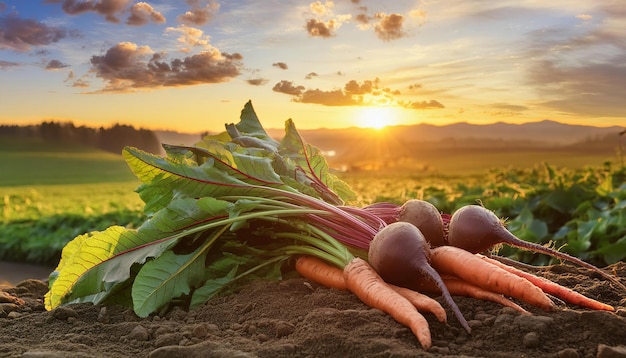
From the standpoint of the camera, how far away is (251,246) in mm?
4289

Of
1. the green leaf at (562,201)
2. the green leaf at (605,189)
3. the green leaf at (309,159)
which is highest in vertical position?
the green leaf at (309,159)

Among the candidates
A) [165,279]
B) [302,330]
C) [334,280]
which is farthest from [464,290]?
[165,279]

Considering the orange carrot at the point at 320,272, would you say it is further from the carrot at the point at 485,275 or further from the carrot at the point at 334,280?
the carrot at the point at 485,275

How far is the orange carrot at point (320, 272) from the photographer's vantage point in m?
3.75

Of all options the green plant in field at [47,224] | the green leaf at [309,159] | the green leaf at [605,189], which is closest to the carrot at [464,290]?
the green leaf at [309,159]

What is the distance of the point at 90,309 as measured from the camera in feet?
13.1

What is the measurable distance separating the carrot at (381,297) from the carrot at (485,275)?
0.42 m

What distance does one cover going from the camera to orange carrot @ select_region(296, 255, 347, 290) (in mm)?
3750

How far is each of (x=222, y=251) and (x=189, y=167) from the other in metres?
0.63

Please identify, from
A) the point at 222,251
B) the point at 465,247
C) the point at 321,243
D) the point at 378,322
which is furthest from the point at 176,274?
the point at 465,247

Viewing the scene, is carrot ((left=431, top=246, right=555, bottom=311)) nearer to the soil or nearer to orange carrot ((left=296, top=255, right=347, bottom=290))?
the soil

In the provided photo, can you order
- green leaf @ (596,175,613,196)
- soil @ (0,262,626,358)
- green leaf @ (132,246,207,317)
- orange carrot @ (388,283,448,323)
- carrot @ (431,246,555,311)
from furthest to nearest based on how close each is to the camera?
green leaf @ (596,175,613,196) < green leaf @ (132,246,207,317) < carrot @ (431,246,555,311) < orange carrot @ (388,283,448,323) < soil @ (0,262,626,358)

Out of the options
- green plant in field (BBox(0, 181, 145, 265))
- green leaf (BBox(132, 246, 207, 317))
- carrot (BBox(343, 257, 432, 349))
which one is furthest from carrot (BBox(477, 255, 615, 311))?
green plant in field (BBox(0, 181, 145, 265))

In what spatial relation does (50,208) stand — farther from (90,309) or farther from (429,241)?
(429,241)
